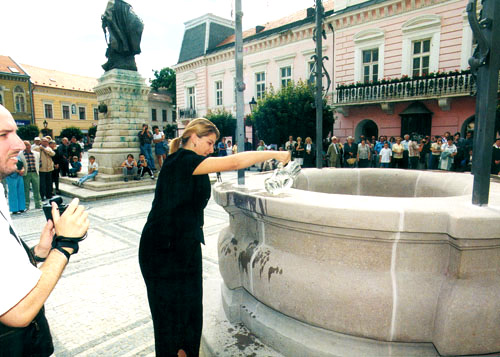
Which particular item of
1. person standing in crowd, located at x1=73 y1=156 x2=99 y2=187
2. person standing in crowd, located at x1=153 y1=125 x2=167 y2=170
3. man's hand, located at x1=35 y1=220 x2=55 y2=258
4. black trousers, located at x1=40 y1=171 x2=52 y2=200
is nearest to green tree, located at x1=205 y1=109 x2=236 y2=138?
person standing in crowd, located at x1=153 y1=125 x2=167 y2=170

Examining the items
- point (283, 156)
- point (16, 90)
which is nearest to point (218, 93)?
point (283, 156)

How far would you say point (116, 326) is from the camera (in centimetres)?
308

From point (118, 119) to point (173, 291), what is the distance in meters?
11.5

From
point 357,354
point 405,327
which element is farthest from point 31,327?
point 405,327

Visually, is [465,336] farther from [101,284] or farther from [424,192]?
[101,284]

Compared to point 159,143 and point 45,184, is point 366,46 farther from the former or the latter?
point 45,184

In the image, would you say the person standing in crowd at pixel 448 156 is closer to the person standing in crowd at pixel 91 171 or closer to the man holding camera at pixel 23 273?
the person standing in crowd at pixel 91 171

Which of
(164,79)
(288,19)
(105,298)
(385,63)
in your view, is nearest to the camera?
(105,298)

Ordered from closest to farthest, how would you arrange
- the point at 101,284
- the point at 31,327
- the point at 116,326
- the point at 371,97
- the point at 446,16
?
1. the point at 31,327
2. the point at 116,326
3. the point at 101,284
4. the point at 446,16
5. the point at 371,97

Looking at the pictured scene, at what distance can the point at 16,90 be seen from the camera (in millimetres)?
42906

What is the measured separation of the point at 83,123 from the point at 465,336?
5585cm

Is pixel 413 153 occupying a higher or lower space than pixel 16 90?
lower

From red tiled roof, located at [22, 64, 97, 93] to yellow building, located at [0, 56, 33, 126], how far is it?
1882 mm

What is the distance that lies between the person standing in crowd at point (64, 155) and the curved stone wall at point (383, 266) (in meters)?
13.2
